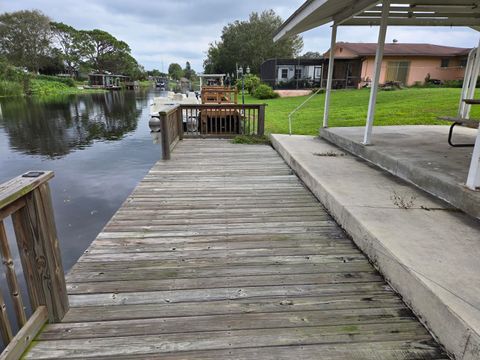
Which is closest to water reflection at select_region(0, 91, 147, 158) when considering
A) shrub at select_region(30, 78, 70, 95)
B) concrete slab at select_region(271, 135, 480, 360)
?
concrete slab at select_region(271, 135, 480, 360)

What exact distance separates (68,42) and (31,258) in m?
67.0

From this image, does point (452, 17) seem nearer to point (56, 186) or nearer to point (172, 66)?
point (56, 186)

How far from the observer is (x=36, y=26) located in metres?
47.1

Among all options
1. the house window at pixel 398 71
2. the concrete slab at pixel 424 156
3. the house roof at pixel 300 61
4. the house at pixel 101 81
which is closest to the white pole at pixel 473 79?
the concrete slab at pixel 424 156

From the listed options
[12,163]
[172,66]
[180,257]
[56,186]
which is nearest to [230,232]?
[180,257]

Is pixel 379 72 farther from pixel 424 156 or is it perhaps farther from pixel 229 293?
pixel 229 293

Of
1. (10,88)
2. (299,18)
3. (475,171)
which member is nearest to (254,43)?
(10,88)

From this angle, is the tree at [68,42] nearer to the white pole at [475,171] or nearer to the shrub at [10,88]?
the shrub at [10,88]

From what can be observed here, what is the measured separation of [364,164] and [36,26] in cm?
5826

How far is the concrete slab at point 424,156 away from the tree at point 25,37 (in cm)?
5600

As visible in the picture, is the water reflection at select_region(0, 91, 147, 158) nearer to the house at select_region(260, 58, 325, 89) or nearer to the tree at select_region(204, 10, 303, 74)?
the house at select_region(260, 58, 325, 89)

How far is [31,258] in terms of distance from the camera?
163 cm

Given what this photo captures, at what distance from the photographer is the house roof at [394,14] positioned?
466 centimetres

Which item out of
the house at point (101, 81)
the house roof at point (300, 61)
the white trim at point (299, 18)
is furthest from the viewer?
the house at point (101, 81)
